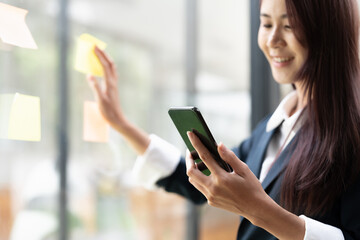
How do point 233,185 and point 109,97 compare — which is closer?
point 233,185

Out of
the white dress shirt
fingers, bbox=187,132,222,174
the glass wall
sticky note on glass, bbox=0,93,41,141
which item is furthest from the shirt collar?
sticky note on glass, bbox=0,93,41,141

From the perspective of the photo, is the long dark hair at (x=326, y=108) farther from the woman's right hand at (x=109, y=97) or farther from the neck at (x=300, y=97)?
the woman's right hand at (x=109, y=97)

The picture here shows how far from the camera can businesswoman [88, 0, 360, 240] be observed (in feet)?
2.68

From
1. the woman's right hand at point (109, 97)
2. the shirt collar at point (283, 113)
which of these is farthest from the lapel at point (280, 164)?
the woman's right hand at point (109, 97)

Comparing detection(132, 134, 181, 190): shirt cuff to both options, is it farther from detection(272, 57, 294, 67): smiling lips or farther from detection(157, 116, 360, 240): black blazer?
detection(272, 57, 294, 67): smiling lips

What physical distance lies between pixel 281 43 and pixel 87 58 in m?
0.51

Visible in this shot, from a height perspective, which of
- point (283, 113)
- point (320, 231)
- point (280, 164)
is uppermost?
point (283, 113)

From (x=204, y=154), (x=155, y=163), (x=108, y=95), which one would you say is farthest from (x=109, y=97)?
(x=204, y=154)

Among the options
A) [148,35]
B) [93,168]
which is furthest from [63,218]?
[148,35]

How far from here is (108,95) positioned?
1144 millimetres

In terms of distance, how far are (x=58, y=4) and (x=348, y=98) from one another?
84cm

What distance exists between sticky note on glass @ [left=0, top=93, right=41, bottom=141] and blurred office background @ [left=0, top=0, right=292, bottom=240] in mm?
102

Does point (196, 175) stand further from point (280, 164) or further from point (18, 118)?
point (18, 118)

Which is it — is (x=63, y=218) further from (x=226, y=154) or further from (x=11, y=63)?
(x=226, y=154)
